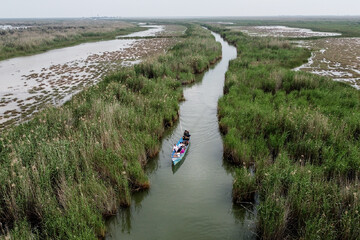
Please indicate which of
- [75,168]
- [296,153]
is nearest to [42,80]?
[75,168]

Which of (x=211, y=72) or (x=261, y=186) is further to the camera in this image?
(x=211, y=72)

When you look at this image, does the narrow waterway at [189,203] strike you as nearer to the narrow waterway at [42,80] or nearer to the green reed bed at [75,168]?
the green reed bed at [75,168]

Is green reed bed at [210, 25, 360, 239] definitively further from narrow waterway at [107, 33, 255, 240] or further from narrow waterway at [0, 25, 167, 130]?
narrow waterway at [0, 25, 167, 130]

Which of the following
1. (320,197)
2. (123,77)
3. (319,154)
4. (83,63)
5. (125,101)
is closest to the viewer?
(320,197)

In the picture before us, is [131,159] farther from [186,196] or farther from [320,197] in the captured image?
[320,197]

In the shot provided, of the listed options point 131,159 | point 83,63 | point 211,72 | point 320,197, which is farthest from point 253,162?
point 83,63

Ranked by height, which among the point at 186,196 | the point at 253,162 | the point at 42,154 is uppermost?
the point at 42,154
